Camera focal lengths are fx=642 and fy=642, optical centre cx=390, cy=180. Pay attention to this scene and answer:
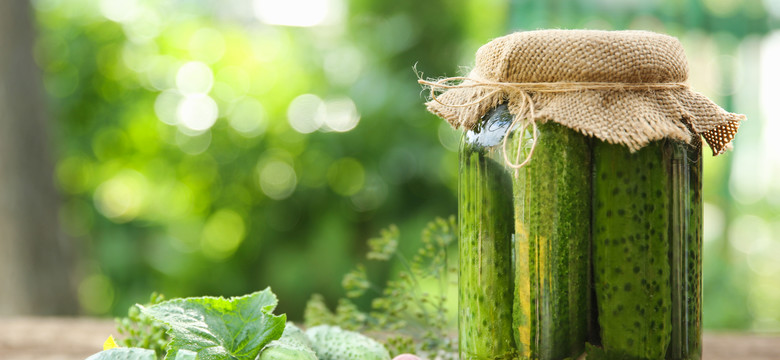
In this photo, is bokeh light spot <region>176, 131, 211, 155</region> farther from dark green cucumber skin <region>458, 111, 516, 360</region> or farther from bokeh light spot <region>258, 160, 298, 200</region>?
dark green cucumber skin <region>458, 111, 516, 360</region>

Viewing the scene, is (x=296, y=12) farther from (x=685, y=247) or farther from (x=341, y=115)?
(x=685, y=247)

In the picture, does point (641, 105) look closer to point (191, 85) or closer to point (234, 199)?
point (234, 199)

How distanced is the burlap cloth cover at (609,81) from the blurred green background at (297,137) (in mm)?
1762

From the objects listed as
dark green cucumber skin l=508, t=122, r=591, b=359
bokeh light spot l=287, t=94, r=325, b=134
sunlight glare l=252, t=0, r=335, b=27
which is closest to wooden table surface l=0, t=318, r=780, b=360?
dark green cucumber skin l=508, t=122, r=591, b=359

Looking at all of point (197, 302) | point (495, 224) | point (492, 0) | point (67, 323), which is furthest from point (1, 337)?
point (492, 0)

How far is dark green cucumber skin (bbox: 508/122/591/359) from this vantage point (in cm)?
74

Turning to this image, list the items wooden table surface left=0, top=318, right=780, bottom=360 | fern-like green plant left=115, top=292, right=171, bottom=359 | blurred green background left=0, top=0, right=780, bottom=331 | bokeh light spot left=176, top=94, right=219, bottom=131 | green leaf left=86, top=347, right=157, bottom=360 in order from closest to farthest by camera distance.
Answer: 1. green leaf left=86, top=347, right=157, bottom=360
2. fern-like green plant left=115, top=292, right=171, bottom=359
3. wooden table surface left=0, top=318, right=780, bottom=360
4. blurred green background left=0, top=0, right=780, bottom=331
5. bokeh light spot left=176, top=94, right=219, bottom=131

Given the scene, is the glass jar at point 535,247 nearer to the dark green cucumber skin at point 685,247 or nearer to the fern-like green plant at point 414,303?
the dark green cucumber skin at point 685,247

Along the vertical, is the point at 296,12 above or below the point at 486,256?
above

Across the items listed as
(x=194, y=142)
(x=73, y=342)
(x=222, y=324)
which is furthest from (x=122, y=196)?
(x=222, y=324)

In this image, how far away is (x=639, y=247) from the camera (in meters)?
0.73

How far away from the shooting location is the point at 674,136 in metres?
0.71

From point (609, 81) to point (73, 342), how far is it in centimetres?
112

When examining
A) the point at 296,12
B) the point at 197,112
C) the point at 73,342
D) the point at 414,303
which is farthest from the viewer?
the point at 296,12
